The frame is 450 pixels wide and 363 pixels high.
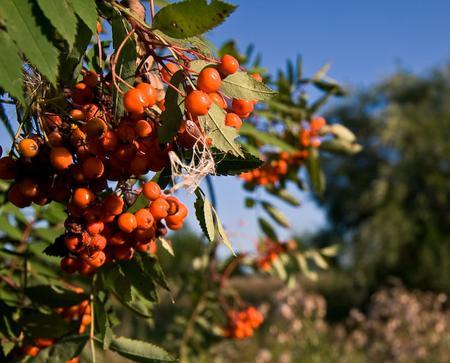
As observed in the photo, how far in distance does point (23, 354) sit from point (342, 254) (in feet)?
43.6

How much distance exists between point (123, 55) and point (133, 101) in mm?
87

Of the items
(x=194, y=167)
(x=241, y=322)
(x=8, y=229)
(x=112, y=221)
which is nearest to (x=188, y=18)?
(x=194, y=167)

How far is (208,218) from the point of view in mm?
671

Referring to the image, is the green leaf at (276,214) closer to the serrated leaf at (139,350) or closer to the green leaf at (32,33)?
the serrated leaf at (139,350)

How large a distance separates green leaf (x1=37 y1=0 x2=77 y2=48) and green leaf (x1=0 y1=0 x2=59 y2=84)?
0.05ft

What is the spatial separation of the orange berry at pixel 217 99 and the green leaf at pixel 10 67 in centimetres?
21

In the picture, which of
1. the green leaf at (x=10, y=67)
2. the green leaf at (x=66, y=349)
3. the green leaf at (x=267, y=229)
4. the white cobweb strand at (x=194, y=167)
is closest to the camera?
the green leaf at (x=10, y=67)

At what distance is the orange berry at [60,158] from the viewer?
25.4 inches

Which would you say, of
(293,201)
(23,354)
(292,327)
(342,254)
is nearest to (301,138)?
(293,201)

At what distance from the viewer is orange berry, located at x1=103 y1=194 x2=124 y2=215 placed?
2.29 ft

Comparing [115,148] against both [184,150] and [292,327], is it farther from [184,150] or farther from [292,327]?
[292,327]

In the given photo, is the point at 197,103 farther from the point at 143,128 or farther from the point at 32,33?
the point at 32,33

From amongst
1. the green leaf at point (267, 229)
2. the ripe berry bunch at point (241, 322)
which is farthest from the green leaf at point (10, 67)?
the ripe berry bunch at point (241, 322)

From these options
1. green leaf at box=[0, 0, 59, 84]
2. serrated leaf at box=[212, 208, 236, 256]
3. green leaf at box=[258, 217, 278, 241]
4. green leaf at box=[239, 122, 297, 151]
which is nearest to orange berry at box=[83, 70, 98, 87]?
green leaf at box=[0, 0, 59, 84]
